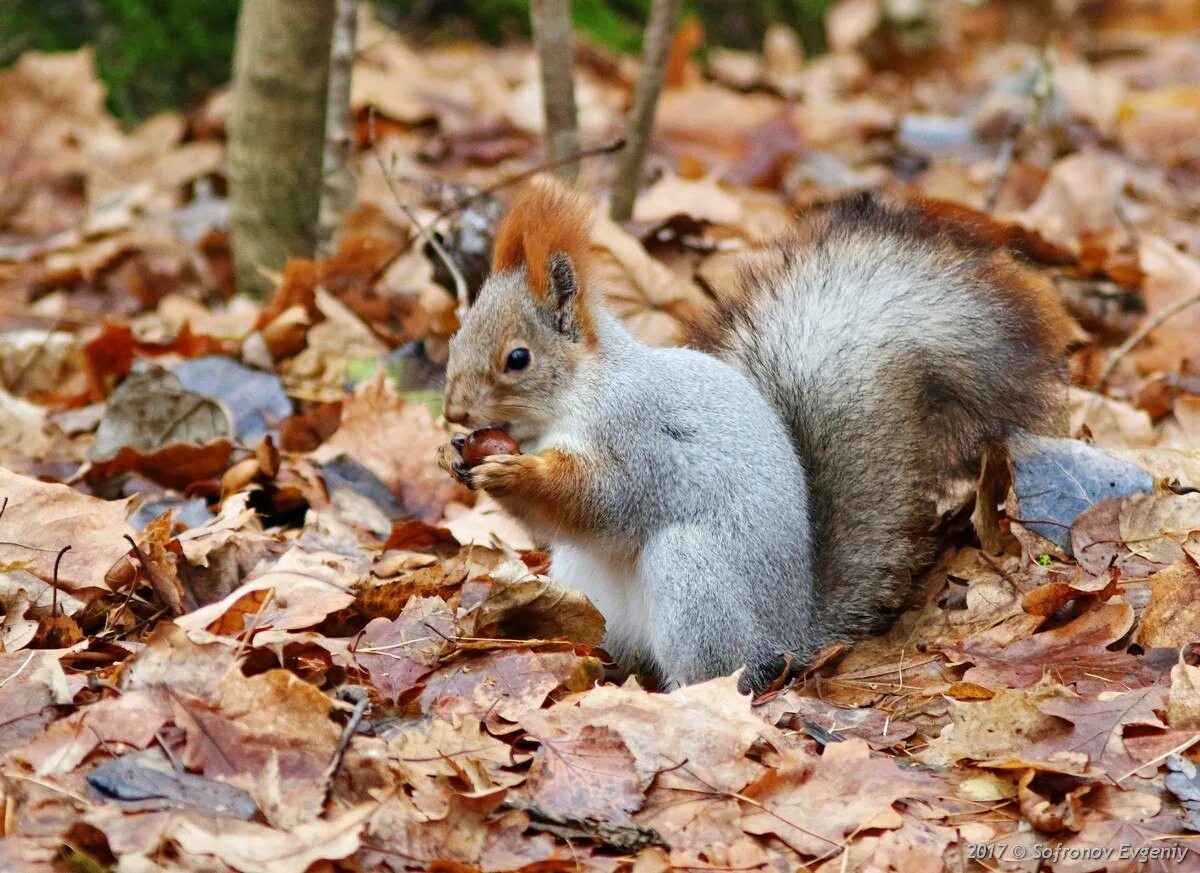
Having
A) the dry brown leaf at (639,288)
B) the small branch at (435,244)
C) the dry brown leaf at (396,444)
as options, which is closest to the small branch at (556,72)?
the dry brown leaf at (639,288)

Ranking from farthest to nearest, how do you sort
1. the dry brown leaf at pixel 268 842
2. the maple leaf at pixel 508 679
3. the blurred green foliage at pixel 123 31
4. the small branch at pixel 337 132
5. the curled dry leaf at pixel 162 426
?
the blurred green foliage at pixel 123 31, the small branch at pixel 337 132, the curled dry leaf at pixel 162 426, the maple leaf at pixel 508 679, the dry brown leaf at pixel 268 842

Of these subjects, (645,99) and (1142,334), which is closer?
(1142,334)

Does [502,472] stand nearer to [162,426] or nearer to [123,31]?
[162,426]

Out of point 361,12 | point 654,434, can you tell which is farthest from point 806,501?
point 361,12

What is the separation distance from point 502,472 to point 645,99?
1.72m

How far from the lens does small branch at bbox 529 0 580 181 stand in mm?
3537

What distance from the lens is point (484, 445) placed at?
2371mm

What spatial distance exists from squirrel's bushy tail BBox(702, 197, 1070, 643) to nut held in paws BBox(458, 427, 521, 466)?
1.90 ft

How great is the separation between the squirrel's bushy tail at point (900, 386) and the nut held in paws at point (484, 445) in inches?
22.8

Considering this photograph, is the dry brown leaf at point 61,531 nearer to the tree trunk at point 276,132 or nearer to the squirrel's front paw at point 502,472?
the squirrel's front paw at point 502,472

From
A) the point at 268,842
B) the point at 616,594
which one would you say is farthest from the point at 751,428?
the point at 268,842

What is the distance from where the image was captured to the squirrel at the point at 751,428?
2340 mm

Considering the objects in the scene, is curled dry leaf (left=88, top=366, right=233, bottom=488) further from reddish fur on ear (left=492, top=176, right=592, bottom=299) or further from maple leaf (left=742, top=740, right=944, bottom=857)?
maple leaf (left=742, top=740, right=944, bottom=857)

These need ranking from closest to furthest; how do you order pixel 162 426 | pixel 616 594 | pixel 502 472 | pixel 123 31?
pixel 502 472, pixel 616 594, pixel 162 426, pixel 123 31
